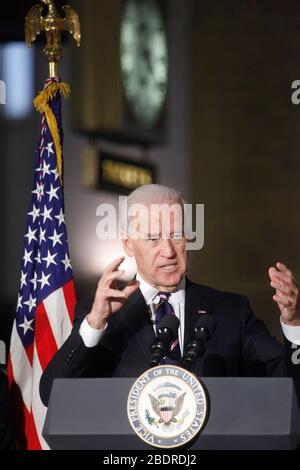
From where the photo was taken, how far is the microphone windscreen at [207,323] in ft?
11.0

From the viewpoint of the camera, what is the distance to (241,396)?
3.21m

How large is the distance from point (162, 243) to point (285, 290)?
45 centimetres

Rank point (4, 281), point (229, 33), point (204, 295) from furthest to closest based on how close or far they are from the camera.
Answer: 1. point (229, 33)
2. point (4, 281)
3. point (204, 295)

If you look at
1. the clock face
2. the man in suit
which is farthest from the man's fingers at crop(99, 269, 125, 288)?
the clock face

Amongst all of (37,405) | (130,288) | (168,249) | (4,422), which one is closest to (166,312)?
(168,249)

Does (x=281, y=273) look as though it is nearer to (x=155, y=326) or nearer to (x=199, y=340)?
(x=199, y=340)

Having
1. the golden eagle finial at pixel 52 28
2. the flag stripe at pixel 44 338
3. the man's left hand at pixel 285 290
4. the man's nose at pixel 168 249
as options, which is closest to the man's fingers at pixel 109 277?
the man's nose at pixel 168 249

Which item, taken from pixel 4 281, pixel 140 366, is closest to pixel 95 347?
pixel 140 366

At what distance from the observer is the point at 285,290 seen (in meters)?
3.33

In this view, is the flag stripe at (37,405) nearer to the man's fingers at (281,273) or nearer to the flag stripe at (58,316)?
the flag stripe at (58,316)

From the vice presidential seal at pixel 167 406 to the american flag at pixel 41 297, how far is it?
1023 millimetres

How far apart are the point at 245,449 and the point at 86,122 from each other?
4.34 m

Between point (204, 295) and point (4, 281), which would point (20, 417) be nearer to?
point (204, 295)

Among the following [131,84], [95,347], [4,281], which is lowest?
[4,281]
